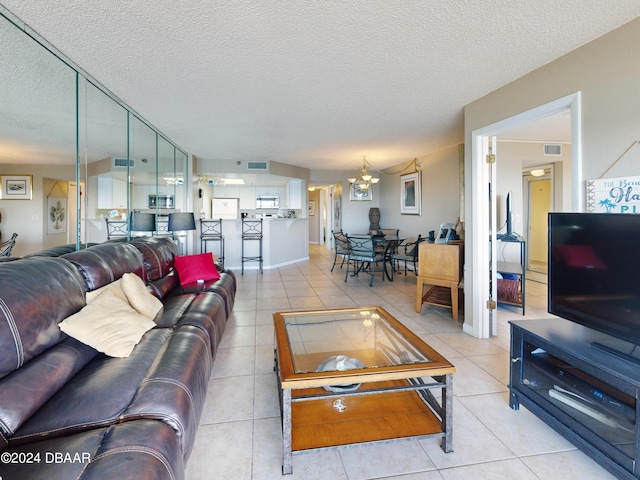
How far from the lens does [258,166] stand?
6887 mm

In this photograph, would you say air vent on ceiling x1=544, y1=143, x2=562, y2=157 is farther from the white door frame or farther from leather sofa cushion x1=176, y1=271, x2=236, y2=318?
leather sofa cushion x1=176, y1=271, x2=236, y2=318

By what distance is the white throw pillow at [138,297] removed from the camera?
84.7 inches

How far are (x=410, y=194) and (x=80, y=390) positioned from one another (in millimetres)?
6889

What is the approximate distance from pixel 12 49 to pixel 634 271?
157 inches

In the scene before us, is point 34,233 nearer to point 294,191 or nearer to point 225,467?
point 225,467

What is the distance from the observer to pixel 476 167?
3.10 m

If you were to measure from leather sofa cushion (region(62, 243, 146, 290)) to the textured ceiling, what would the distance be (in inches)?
56.8

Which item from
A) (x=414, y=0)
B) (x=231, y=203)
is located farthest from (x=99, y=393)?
(x=231, y=203)

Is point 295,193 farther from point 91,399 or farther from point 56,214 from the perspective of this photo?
point 91,399

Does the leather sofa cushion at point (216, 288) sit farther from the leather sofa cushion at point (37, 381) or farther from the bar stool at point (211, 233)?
the bar stool at point (211, 233)

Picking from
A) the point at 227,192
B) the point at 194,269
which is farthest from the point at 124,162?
the point at 227,192

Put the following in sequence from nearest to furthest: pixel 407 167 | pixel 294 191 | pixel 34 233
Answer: pixel 34 233, pixel 407 167, pixel 294 191

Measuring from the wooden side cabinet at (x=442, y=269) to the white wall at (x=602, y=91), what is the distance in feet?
5.33

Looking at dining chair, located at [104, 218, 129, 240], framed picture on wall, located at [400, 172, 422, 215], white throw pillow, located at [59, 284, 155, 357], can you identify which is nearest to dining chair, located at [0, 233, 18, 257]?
white throw pillow, located at [59, 284, 155, 357]
